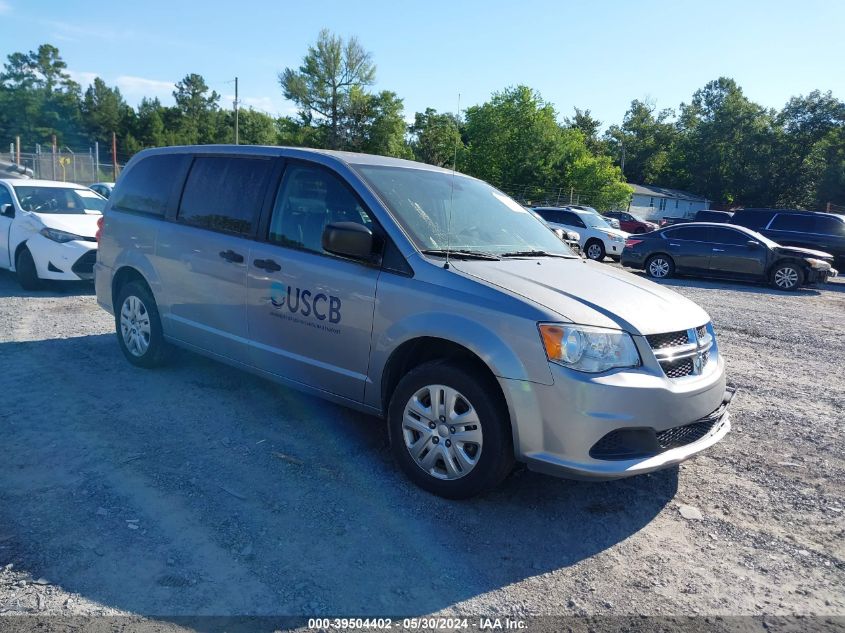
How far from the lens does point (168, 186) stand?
5480 millimetres

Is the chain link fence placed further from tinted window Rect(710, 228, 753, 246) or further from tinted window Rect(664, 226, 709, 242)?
tinted window Rect(710, 228, 753, 246)

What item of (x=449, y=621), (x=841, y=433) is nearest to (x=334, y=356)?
(x=449, y=621)

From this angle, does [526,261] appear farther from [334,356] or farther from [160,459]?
[160,459]

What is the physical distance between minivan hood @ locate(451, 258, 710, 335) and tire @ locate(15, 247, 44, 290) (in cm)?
799

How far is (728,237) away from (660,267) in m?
1.71

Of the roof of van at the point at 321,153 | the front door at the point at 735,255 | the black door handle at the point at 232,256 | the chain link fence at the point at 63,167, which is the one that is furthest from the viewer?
the chain link fence at the point at 63,167

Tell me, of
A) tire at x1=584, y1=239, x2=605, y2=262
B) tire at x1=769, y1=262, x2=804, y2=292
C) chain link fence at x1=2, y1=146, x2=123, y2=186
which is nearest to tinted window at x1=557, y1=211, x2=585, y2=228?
tire at x1=584, y1=239, x2=605, y2=262

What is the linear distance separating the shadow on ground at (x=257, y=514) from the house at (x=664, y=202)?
65.1 meters

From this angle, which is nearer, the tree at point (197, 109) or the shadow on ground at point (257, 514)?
the shadow on ground at point (257, 514)

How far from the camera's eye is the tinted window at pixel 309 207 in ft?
13.9

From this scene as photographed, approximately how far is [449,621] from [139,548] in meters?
1.54

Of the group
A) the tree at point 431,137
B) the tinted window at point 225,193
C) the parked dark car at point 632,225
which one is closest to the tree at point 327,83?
the tree at point 431,137

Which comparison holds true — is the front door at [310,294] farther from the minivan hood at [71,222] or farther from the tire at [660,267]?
the tire at [660,267]

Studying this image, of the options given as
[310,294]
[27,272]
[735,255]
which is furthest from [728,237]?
[27,272]
